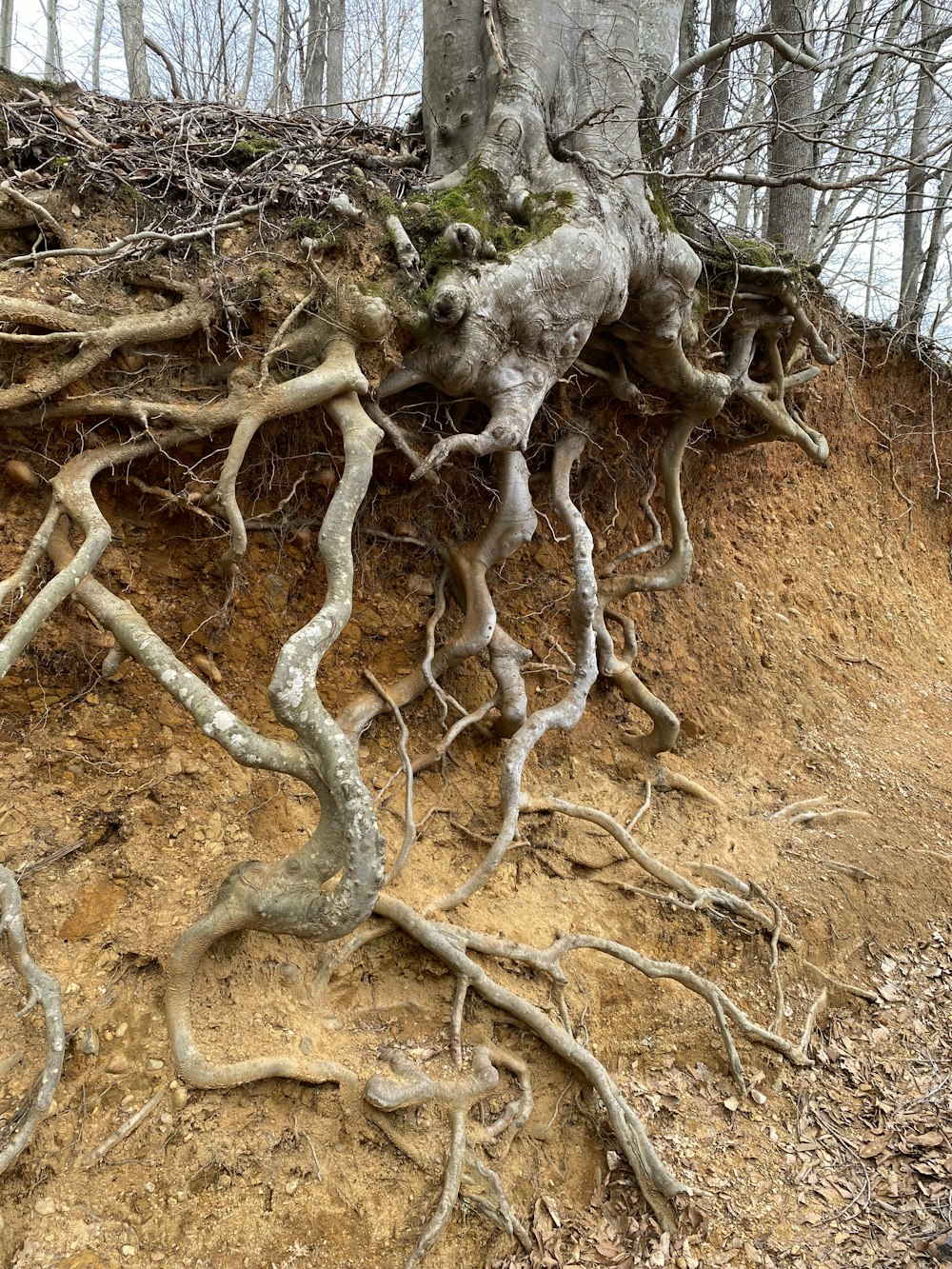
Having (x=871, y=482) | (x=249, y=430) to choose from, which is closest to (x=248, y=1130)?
(x=249, y=430)

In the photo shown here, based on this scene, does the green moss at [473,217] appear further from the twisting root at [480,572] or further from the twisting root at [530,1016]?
the twisting root at [530,1016]

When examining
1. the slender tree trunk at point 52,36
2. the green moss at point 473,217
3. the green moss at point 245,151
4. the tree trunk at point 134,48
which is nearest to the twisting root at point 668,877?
the green moss at point 473,217

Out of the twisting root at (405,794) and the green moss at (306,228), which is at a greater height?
the green moss at (306,228)

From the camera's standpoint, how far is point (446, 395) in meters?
3.71

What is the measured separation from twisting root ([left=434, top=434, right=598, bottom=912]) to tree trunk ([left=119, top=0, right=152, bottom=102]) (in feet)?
19.4

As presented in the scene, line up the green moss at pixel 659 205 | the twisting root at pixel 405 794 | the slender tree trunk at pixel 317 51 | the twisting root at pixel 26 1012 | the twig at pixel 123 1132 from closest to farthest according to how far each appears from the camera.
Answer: the twisting root at pixel 26 1012 → the twig at pixel 123 1132 → the twisting root at pixel 405 794 → the green moss at pixel 659 205 → the slender tree trunk at pixel 317 51

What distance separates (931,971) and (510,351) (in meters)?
3.78

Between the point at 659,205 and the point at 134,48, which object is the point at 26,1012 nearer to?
the point at 659,205

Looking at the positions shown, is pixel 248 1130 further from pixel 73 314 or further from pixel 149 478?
pixel 73 314

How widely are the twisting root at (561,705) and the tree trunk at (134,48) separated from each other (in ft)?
19.4

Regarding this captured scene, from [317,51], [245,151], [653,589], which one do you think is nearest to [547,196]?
[245,151]

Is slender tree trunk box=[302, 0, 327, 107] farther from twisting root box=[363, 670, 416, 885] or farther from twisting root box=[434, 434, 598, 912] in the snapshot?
twisting root box=[363, 670, 416, 885]

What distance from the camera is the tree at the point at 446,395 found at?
2.54 meters

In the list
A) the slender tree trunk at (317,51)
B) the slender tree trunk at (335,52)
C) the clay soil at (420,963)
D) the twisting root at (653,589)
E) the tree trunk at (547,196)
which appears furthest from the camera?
the slender tree trunk at (335,52)
